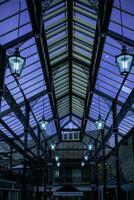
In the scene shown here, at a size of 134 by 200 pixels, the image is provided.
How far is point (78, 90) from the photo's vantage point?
31.6 m

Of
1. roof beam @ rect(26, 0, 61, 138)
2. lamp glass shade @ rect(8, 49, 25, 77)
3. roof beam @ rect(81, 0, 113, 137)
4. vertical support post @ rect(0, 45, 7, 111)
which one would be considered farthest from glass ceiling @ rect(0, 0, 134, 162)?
lamp glass shade @ rect(8, 49, 25, 77)

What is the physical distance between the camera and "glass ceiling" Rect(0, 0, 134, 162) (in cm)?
1498

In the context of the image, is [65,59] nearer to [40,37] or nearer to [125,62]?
[40,37]

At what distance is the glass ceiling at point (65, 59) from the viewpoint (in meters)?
15.0

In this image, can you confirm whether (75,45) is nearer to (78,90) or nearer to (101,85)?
(101,85)

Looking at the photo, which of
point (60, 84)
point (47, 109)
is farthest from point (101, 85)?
point (47, 109)

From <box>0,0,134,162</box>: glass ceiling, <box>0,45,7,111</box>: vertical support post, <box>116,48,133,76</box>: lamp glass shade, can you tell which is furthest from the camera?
<box>0,0,134,162</box>: glass ceiling

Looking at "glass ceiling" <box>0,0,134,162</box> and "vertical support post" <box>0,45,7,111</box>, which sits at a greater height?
"glass ceiling" <box>0,0,134,162</box>

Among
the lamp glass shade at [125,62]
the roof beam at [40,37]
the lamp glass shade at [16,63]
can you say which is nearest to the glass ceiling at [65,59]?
the roof beam at [40,37]

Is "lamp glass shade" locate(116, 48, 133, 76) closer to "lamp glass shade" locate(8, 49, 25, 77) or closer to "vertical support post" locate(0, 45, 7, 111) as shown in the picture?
"lamp glass shade" locate(8, 49, 25, 77)

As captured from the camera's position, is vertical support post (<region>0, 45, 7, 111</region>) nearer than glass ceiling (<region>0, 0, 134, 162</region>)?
Yes

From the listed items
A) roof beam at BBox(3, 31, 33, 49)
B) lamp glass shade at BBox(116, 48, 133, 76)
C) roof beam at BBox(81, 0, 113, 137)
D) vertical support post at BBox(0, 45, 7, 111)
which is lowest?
lamp glass shade at BBox(116, 48, 133, 76)

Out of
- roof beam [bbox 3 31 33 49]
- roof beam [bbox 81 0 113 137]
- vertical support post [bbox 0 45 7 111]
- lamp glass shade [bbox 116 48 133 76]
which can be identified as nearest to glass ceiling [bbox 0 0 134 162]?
roof beam [bbox 3 31 33 49]

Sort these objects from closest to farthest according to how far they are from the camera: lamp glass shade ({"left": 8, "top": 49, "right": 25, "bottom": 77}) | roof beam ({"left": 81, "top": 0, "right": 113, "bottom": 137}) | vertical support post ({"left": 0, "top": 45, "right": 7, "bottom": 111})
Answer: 1. lamp glass shade ({"left": 8, "top": 49, "right": 25, "bottom": 77})
2. vertical support post ({"left": 0, "top": 45, "right": 7, "bottom": 111})
3. roof beam ({"left": 81, "top": 0, "right": 113, "bottom": 137})
